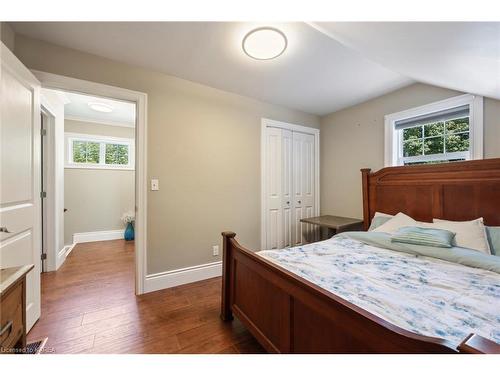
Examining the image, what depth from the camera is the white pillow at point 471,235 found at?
5.68 ft

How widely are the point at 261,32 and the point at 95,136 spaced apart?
4218mm

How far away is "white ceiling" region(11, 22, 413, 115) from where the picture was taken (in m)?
1.69

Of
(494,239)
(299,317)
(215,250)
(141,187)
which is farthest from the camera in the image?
(215,250)

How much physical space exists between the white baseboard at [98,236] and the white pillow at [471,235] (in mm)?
5367

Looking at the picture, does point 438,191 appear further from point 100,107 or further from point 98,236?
point 98,236

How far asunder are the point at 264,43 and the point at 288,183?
2.01 m

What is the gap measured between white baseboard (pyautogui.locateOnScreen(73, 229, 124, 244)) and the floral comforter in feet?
13.3

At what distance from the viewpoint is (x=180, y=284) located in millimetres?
2467

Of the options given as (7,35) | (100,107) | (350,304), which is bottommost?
(350,304)

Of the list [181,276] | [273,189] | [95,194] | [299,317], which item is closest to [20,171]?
[181,276]

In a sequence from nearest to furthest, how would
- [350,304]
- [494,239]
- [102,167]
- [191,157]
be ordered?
[350,304]
[494,239]
[191,157]
[102,167]

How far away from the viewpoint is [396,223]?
2316 millimetres

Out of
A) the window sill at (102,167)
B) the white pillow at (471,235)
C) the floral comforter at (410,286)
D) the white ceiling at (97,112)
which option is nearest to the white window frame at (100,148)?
the window sill at (102,167)
